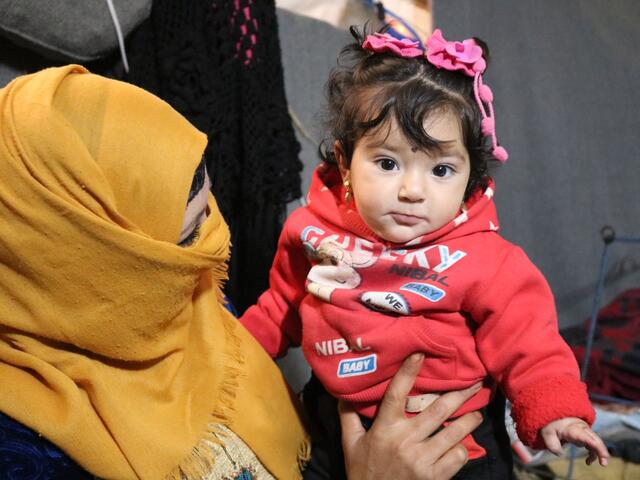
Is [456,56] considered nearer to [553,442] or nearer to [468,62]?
[468,62]

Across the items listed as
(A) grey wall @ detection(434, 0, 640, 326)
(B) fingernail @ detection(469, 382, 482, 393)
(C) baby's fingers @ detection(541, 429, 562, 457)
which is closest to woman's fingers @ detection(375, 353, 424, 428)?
(B) fingernail @ detection(469, 382, 482, 393)

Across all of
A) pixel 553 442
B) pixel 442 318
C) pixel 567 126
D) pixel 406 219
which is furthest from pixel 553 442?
pixel 567 126

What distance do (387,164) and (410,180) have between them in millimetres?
55

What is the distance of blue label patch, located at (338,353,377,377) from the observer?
1088mm

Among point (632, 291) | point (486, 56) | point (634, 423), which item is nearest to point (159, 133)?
point (486, 56)

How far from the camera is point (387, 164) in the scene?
3.45 feet

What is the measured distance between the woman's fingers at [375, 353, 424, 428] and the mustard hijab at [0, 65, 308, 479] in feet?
0.89

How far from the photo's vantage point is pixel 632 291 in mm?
2662

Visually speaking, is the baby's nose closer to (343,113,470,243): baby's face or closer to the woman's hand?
(343,113,470,243): baby's face

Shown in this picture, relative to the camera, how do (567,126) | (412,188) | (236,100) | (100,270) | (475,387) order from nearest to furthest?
(100,270)
(412,188)
(475,387)
(236,100)
(567,126)

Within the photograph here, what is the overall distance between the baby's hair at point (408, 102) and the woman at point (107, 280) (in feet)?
0.88

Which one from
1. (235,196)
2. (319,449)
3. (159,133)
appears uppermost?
(159,133)

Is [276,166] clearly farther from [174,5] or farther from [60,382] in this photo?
[60,382]

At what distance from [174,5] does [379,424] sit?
1.02 metres
